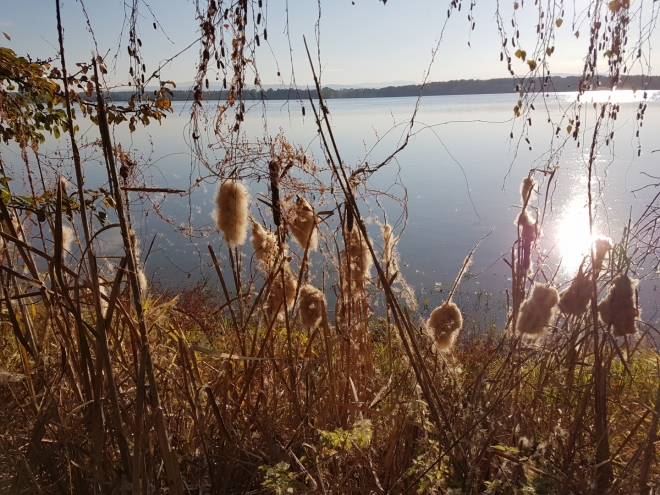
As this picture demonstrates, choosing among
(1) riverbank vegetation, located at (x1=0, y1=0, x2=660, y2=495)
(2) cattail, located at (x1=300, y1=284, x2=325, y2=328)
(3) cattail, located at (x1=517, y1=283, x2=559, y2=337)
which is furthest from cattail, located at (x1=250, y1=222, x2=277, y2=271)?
(3) cattail, located at (x1=517, y1=283, x2=559, y2=337)

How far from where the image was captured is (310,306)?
1.34 m

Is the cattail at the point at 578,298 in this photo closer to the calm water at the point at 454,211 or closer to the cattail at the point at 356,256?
the cattail at the point at 356,256

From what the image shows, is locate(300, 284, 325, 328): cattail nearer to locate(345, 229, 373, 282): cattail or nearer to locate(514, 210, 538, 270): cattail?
locate(345, 229, 373, 282): cattail

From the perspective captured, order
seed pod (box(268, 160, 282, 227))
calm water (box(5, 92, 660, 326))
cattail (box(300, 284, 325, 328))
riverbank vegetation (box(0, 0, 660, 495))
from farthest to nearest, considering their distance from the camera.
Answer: calm water (box(5, 92, 660, 326)) < cattail (box(300, 284, 325, 328)) < seed pod (box(268, 160, 282, 227)) < riverbank vegetation (box(0, 0, 660, 495))

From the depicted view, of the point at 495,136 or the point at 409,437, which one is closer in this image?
the point at 409,437

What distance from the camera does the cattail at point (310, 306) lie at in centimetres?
135

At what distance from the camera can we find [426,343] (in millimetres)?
1231

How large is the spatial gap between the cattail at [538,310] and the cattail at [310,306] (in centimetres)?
52

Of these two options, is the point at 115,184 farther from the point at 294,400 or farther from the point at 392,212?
the point at 392,212

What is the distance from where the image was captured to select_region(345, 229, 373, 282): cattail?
138cm

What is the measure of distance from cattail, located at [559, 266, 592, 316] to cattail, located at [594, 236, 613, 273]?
4 centimetres

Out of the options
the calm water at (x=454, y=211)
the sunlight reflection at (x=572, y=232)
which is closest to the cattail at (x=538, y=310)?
the calm water at (x=454, y=211)

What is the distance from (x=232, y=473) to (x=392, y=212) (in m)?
5.73

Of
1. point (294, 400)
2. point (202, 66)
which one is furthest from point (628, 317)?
point (202, 66)
